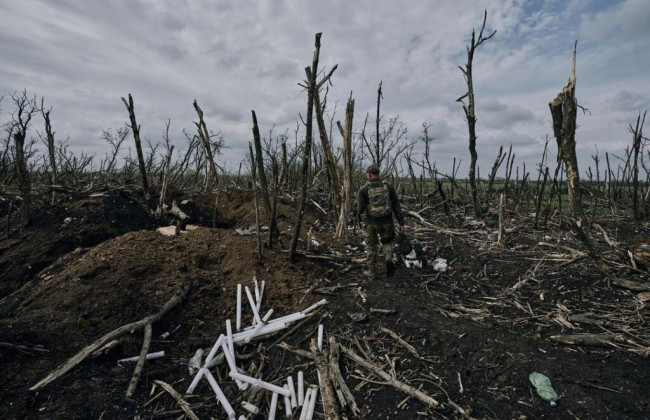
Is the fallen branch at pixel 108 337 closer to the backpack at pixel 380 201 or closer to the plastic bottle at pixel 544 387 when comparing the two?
the backpack at pixel 380 201

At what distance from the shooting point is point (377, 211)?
5.48 metres

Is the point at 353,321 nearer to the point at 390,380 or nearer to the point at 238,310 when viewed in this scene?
the point at 390,380

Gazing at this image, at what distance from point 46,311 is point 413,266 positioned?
5.36m

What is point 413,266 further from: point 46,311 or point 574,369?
point 46,311

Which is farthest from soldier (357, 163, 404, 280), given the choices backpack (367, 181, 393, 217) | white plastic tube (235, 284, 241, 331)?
white plastic tube (235, 284, 241, 331)

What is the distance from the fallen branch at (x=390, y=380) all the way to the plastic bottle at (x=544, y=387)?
829 mm

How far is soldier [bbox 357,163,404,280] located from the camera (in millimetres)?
5480

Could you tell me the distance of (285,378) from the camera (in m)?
3.85

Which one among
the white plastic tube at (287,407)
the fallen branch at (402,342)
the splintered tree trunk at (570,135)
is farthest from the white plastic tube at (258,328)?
the splintered tree trunk at (570,135)

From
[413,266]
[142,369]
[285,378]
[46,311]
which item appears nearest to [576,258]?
[413,266]

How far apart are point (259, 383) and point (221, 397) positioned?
38 centimetres

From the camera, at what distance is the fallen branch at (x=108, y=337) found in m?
3.54

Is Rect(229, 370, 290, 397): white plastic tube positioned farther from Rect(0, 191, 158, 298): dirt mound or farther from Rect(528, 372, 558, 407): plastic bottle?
Rect(0, 191, 158, 298): dirt mound

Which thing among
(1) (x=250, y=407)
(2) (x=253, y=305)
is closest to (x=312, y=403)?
(1) (x=250, y=407)
